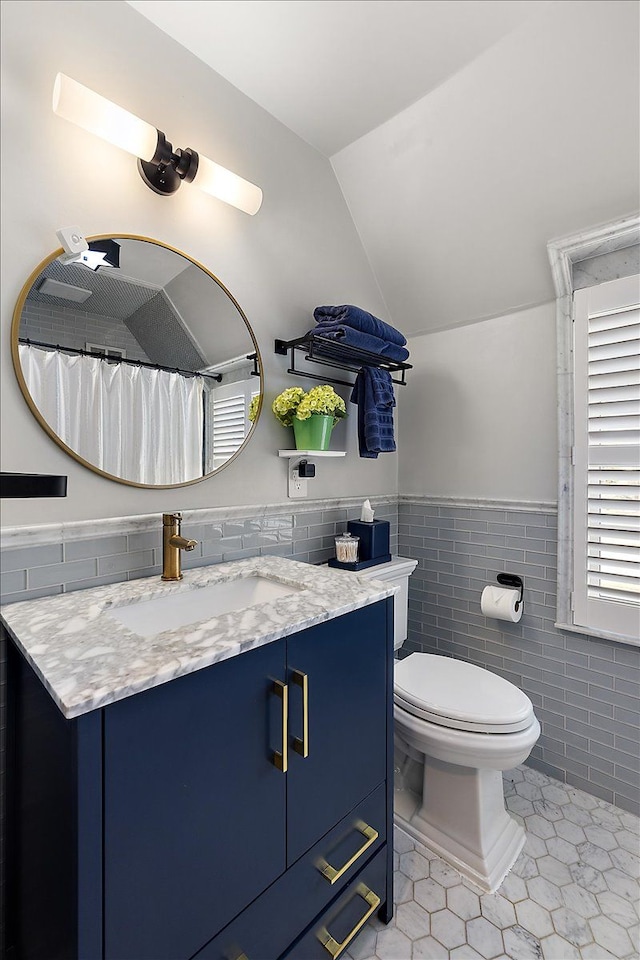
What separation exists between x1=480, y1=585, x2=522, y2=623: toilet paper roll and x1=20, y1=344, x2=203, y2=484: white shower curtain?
1.35m

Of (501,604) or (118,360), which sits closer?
(118,360)

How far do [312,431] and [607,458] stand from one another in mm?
1120

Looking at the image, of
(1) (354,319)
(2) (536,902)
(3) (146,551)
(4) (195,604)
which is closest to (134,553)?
(3) (146,551)

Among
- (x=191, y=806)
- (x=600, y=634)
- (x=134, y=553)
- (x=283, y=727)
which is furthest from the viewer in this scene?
(x=600, y=634)

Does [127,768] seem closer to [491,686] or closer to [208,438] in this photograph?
[208,438]

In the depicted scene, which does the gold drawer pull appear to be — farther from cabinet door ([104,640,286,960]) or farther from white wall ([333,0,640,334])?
white wall ([333,0,640,334])

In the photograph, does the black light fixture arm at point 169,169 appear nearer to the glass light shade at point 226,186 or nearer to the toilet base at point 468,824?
the glass light shade at point 226,186

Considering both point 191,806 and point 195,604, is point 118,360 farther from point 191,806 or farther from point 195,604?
point 191,806

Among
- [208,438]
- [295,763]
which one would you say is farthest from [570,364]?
[295,763]

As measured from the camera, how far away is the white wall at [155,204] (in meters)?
1.14

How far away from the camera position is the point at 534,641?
1992 millimetres

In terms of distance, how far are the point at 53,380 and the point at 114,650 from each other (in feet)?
2.44

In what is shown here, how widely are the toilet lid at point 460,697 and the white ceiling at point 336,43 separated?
6.64 feet

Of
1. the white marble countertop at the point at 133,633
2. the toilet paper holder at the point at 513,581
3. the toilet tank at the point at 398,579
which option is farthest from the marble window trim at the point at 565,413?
the white marble countertop at the point at 133,633
